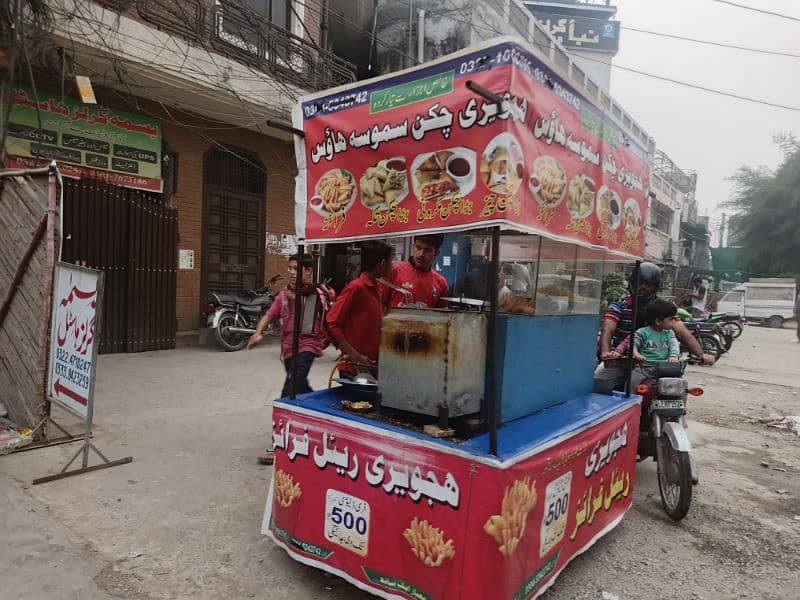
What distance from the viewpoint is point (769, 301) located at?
27781 mm

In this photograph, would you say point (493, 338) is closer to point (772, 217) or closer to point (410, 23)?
point (410, 23)

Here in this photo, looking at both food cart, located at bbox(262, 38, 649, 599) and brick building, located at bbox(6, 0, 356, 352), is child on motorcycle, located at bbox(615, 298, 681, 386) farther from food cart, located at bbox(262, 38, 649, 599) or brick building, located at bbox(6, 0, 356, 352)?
brick building, located at bbox(6, 0, 356, 352)

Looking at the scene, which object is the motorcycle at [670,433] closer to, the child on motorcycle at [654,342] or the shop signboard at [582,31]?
the child on motorcycle at [654,342]

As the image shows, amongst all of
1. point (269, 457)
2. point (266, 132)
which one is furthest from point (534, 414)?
point (266, 132)

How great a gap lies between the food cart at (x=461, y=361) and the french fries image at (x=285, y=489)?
1 centimetres

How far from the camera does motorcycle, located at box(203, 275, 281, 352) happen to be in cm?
903

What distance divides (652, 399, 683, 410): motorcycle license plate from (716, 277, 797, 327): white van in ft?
90.9

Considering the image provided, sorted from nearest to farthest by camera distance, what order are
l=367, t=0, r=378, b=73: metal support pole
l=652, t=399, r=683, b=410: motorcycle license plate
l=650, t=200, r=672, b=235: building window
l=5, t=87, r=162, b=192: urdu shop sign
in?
1. l=652, t=399, r=683, b=410: motorcycle license plate
2. l=5, t=87, r=162, b=192: urdu shop sign
3. l=367, t=0, r=378, b=73: metal support pole
4. l=650, t=200, r=672, b=235: building window

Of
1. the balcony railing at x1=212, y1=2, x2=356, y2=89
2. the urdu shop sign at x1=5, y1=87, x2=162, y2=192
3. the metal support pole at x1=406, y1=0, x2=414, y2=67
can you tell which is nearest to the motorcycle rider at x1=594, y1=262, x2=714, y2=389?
the balcony railing at x1=212, y1=2, x2=356, y2=89

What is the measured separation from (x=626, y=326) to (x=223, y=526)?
11.4 ft

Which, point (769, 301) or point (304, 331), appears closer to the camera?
point (304, 331)

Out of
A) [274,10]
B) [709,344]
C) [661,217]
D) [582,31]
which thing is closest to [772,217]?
[661,217]

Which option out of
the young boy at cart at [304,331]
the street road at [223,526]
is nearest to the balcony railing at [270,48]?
the young boy at cart at [304,331]

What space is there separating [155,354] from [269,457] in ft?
16.5
